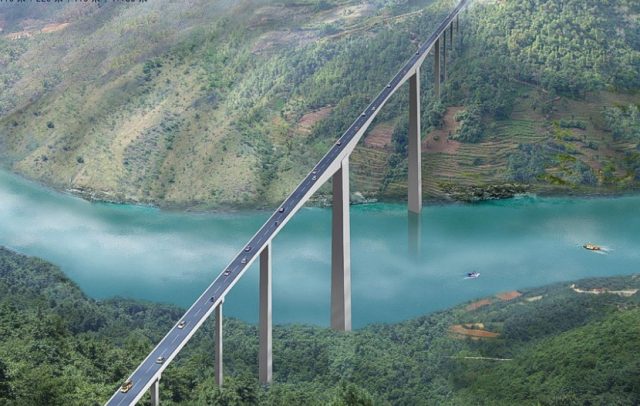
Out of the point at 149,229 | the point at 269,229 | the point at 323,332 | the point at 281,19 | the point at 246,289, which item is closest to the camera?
the point at 269,229

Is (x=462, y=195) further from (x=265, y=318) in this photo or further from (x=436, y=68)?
(x=265, y=318)

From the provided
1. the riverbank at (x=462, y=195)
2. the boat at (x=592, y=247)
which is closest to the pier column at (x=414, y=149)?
the riverbank at (x=462, y=195)

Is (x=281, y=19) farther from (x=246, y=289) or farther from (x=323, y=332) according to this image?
(x=323, y=332)

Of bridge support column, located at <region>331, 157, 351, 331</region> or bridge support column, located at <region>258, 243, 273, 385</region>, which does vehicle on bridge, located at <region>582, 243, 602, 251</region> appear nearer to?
bridge support column, located at <region>331, 157, 351, 331</region>

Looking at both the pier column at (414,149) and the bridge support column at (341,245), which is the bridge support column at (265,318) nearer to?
the bridge support column at (341,245)

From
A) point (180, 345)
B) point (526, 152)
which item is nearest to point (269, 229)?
point (180, 345)
